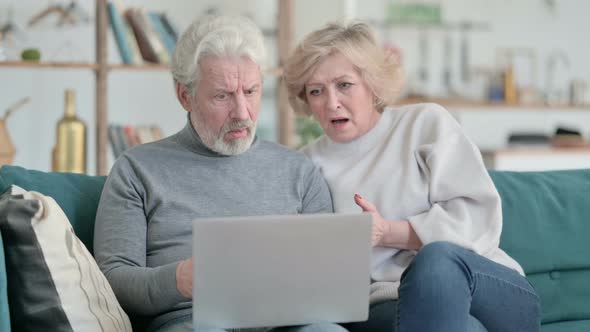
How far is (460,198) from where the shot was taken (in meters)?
2.24

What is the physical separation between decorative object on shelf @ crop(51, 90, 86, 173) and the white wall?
746 mm

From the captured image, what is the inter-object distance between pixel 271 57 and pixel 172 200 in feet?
11.7

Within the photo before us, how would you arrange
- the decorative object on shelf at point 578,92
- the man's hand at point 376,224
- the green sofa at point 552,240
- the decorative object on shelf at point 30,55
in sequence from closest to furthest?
the man's hand at point 376,224 < the green sofa at point 552,240 < the decorative object on shelf at point 30,55 < the decorative object on shelf at point 578,92

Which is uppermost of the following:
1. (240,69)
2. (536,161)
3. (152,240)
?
(240,69)

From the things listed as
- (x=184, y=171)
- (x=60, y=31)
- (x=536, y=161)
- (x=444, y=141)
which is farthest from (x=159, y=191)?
(x=536, y=161)

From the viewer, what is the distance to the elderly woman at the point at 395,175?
2.03 m

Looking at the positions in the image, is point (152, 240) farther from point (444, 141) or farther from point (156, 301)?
point (444, 141)

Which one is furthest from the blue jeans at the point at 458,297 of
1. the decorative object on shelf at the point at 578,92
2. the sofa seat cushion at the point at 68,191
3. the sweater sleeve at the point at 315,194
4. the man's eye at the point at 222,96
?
the decorative object on shelf at the point at 578,92

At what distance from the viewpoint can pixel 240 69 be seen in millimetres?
2182

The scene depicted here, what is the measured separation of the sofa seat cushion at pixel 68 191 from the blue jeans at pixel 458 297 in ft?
2.53

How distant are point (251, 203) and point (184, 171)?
188 mm

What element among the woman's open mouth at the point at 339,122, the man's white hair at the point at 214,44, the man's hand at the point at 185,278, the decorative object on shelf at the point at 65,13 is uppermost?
the decorative object on shelf at the point at 65,13

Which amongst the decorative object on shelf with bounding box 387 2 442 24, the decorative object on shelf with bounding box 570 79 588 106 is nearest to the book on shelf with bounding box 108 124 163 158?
the decorative object on shelf with bounding box 387 2 442 24

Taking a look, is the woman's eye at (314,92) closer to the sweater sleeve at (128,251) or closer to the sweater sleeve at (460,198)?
the sweater sleeve at (460,198)
